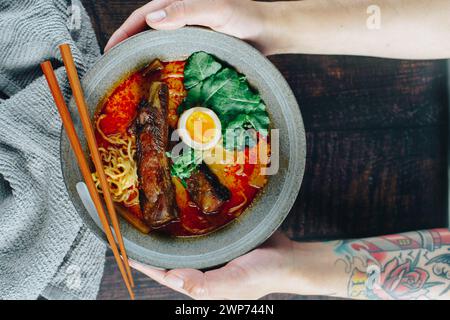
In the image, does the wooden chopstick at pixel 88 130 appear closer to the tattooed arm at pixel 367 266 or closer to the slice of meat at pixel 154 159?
the slice of meat at pixel 154 159

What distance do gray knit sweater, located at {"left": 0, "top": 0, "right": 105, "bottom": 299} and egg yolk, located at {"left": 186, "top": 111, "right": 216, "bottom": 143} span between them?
0.39m

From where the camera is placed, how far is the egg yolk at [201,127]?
138cm

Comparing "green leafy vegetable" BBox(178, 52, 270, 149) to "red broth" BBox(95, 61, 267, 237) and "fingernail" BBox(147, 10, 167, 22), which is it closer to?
"red broth" BBox(95, 61, 267, 237)

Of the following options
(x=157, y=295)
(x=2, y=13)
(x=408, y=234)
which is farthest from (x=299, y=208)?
(x=2, y=13)

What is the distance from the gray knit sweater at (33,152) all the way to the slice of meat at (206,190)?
409mm

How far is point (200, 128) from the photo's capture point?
1.39 meters

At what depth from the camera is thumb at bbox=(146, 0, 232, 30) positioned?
4.13 ft

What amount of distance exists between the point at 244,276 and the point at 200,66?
686mm

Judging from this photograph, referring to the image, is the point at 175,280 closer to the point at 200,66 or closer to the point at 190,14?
the point at 200,66

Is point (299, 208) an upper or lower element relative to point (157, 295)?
upper

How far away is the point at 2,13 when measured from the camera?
140cm

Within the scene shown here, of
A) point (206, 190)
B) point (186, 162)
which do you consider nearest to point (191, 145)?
point (186, 162)
